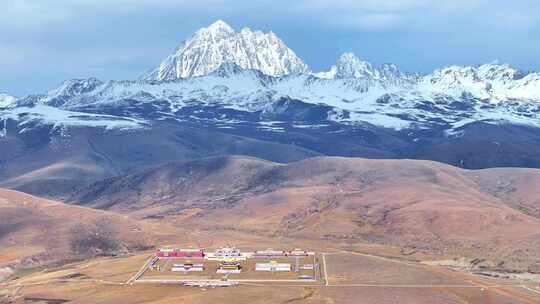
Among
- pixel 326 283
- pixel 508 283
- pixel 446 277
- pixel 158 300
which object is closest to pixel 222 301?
pixel 158 300

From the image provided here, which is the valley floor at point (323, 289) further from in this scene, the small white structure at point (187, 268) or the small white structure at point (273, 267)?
the small white structure at point (187, 268)

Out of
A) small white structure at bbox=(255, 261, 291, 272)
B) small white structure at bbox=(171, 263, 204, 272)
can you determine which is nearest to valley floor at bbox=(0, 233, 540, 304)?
small white structure at bbox=(255, 261, 291, 272)

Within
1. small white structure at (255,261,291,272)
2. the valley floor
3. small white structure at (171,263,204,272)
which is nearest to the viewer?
the valley floor

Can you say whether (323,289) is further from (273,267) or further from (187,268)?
(187,268)

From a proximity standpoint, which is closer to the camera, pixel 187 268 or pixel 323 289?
pixel 323 289

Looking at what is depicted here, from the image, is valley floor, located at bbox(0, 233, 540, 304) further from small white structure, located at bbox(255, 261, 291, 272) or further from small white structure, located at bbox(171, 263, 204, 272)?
small white structure, located at bbox(171, 263, 204, 272)

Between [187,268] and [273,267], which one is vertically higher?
[273,267]

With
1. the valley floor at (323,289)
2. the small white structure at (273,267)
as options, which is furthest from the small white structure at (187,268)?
the small white structure at (273,267)

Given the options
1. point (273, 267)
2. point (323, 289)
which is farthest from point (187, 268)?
point (323, 289)

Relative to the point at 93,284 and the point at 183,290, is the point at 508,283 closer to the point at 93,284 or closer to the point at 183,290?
the point at 183,290

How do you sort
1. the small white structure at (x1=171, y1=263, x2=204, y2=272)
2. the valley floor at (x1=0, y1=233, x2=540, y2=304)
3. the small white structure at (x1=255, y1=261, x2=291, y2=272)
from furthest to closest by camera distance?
1. the small white structure at (x1=171, y1=263, x2=204, y2=272)
2. the small white structure at (x1=255, y1=261, x2=291, y2=272)
3. the valley floor at (x1=0, y1=233, x2=540, y2=304)

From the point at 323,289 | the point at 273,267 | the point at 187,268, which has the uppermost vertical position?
the point at 323,289
